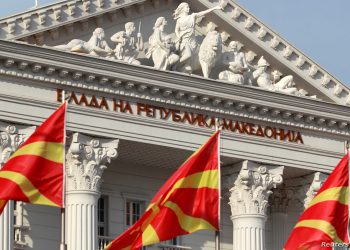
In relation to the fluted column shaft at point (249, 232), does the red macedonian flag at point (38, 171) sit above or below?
below

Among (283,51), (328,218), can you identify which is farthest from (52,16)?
(328,218)

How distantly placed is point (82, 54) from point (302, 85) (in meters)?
8.58

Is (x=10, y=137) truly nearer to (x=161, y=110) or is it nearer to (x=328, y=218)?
(x=161, y=110)

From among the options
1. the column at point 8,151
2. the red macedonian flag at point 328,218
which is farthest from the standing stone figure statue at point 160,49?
the red macedonian flag at point 328,218

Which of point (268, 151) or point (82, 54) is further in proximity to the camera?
point (268, 151)

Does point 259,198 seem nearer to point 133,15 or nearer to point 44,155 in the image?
point 133,15

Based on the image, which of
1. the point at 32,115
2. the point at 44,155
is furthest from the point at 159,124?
the point at 44,155

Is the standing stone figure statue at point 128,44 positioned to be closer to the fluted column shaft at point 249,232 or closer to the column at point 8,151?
the column at point 8,151

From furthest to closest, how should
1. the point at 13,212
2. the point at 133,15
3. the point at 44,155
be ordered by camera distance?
the point at 133,15 < the point at 13,212 < the point at 44,155

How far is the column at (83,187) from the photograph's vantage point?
47906 mm

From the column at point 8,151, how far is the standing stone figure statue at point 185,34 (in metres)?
5.87

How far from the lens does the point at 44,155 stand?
39.5 meters

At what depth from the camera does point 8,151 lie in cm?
4688

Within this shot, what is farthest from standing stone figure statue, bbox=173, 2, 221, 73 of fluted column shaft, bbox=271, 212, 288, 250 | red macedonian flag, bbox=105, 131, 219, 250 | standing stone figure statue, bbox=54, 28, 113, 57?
red macedonian flag, bbox=105, 131, 219, 250
